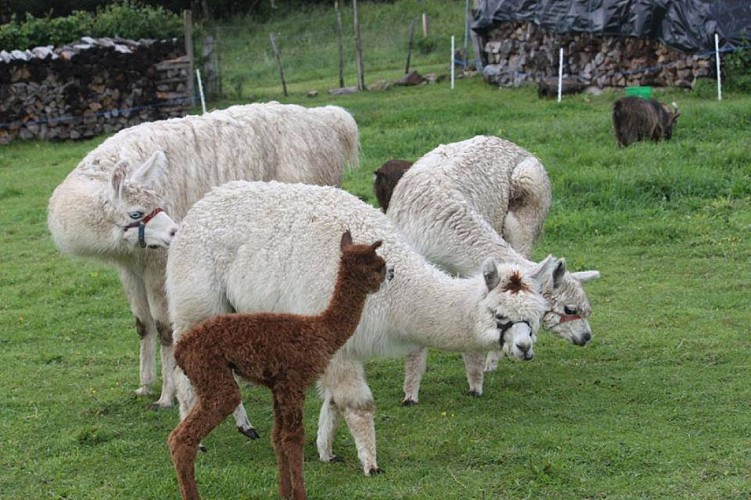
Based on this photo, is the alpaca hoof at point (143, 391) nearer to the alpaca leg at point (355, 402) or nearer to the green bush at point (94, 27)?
the alpaca leg at point (355, 402)

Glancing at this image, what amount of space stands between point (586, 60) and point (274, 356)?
48.3 ft

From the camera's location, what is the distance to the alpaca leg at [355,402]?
506 centimetres

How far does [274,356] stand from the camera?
448 centimetres

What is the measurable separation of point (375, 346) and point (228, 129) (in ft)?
8.18

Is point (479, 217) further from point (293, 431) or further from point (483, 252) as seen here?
point (293, 431)

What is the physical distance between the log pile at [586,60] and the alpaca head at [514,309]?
12117 mm

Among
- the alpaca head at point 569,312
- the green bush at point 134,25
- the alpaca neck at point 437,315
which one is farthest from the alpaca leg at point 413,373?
the green bush at point 134,25

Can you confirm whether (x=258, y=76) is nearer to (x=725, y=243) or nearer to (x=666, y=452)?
(x=725, y=243)

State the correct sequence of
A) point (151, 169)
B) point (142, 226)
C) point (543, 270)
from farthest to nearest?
point (151, 169) → point (142, 226) → point (543, 270)

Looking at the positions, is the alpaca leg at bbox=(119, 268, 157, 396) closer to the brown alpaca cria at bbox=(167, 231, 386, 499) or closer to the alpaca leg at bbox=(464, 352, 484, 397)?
the alpaca leg at bbox=(464, 352, 484, 397)

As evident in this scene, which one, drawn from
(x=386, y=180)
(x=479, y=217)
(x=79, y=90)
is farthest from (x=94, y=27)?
(x=479, y=217)

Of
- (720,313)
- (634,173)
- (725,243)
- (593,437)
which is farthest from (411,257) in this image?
(634,173)

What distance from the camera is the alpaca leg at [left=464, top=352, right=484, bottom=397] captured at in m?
6.41

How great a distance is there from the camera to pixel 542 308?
507 centimetres
